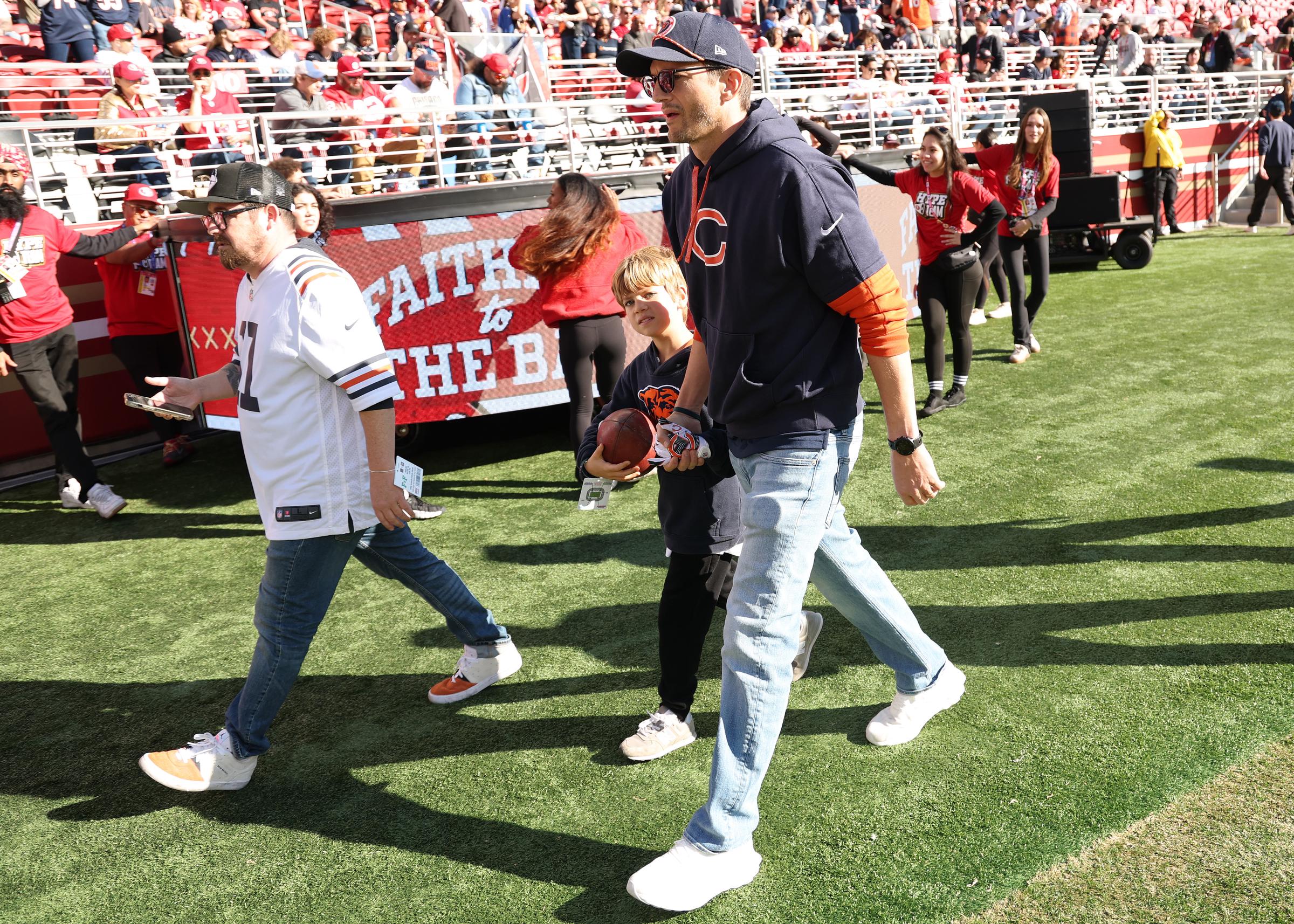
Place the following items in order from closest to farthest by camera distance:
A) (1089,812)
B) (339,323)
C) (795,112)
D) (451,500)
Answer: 1. (1089,812)
2. (339,323)
3. (451,500)
4. (795,112)

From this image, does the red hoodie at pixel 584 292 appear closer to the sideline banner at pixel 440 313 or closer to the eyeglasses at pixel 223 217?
the sideline banner at pixel 440 313

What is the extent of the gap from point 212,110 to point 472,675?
7.95 meters

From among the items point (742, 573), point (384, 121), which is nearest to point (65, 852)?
point (742, 573)

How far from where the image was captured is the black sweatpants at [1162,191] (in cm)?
1691

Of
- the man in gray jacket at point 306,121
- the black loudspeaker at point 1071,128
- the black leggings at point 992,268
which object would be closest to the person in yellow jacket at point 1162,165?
the black loudspeaker at point 1071,128

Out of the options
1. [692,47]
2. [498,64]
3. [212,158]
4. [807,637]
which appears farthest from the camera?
[498,64]

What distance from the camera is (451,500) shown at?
22.8 feet

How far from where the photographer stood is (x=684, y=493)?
3.47 m

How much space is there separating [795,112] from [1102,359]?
6118mm

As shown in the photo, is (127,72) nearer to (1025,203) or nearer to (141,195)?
(141,195)

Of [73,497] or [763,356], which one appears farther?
[73,497]

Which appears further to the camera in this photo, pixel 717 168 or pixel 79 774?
pixel 79 774

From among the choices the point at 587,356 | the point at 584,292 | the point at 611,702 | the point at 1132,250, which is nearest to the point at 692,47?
the point at 611,702

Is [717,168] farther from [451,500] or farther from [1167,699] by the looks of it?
[451,500]
